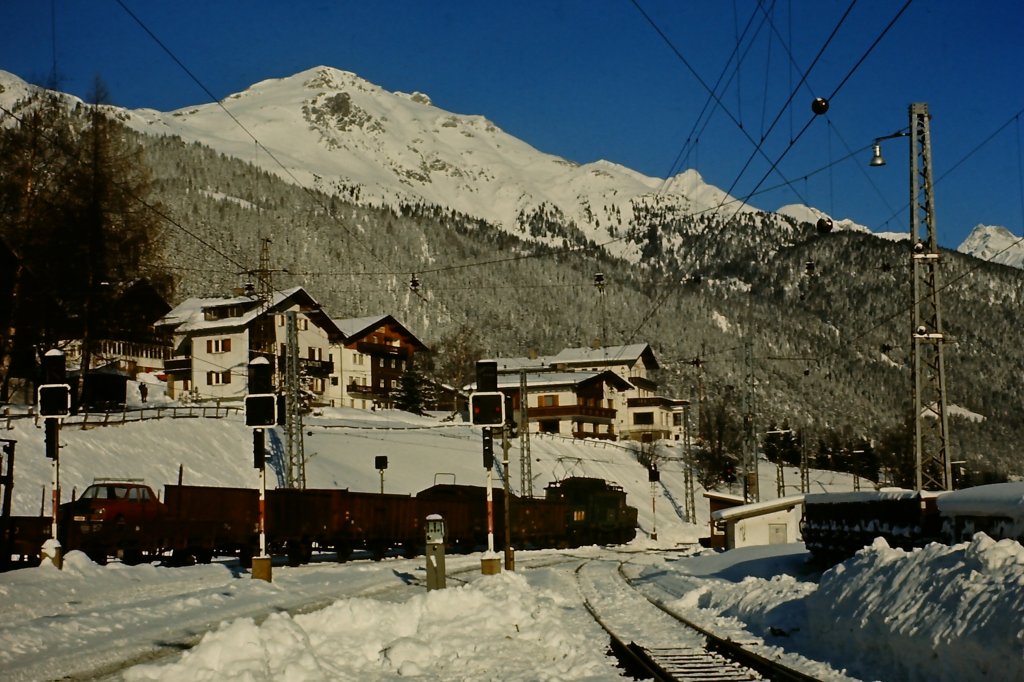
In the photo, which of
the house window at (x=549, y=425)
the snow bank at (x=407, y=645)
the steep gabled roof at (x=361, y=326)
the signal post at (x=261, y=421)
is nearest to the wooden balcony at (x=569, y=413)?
the house window at (x=549, y=425)

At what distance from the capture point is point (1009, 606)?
11.0m

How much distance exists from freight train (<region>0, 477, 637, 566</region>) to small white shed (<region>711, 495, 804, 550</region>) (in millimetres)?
11137

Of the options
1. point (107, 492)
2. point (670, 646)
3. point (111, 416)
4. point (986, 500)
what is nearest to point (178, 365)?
point (111, 416)

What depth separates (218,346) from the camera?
91312mm

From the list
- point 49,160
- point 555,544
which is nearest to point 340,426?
point 555,544

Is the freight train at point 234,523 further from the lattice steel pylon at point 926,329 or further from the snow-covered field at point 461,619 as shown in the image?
the lattice steel pylon at point 926,329

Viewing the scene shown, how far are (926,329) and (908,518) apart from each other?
975 centimetres

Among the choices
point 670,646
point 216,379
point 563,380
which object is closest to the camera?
point 670,646

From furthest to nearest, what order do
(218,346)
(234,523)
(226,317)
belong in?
(226,317) → (218,346) → (234,523)

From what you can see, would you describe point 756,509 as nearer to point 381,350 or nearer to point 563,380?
point 563,380

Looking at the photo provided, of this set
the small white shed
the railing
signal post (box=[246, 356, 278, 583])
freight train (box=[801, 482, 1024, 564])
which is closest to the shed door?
the small white shed

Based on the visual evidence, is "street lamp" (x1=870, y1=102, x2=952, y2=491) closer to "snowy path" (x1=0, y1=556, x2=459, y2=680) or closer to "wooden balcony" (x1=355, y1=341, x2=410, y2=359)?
"snowy path" (x1=0, y1=556, x2=459, y2=680)

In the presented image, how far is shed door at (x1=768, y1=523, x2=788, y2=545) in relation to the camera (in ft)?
171

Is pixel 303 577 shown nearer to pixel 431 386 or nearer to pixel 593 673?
pixel 593 673
